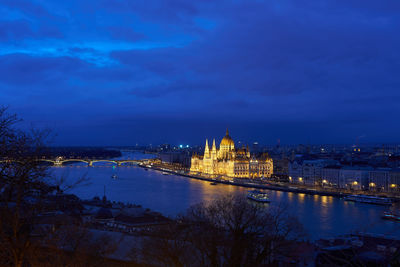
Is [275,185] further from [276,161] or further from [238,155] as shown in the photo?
[276,161]

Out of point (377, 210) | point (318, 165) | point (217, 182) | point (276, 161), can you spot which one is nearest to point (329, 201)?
point (377, 210)

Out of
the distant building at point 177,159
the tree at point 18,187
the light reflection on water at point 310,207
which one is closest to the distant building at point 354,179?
the light reflection on water at point 310,207

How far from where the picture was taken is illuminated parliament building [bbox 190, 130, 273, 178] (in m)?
25.0

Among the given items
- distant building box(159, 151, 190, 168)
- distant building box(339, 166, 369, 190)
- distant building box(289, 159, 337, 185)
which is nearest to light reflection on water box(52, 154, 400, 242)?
distant building box(339, 166, 369, 190)

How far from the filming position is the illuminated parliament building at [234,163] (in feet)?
82.1

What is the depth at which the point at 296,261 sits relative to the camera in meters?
4.86

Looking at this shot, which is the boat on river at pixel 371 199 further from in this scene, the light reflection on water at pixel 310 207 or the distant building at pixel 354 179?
the distant building at pixel 354 179

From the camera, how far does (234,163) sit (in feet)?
82.2

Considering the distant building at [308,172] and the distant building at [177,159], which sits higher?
the distant building at [177,159]

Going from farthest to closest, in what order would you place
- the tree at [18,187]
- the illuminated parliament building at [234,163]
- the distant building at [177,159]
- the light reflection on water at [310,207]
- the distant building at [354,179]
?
the distant building at [177,159], the illuminated parliament building at [234,163], the distant building at [354,179], the light reflection on water at [310,207], the tree at [18,187]

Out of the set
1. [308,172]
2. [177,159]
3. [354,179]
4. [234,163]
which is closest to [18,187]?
[354,179]

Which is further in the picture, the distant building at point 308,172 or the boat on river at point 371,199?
the distant building at point 308,172

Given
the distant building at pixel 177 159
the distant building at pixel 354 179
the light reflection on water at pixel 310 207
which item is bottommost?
the light reflection on water at pixel 310 207

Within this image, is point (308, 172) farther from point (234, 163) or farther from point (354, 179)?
point (234, 163)
